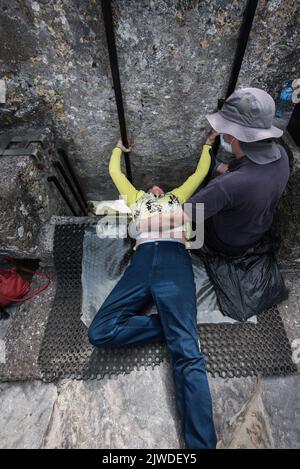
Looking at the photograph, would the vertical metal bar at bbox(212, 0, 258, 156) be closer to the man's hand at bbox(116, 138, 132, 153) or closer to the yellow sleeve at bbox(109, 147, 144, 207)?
the man's hand at bbox(116, 138, 132, 153)

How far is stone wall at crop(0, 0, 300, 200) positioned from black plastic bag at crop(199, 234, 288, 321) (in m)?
1.41

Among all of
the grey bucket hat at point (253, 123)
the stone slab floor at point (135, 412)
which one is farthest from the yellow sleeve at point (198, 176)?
the stone slab floor at point (135, 412)

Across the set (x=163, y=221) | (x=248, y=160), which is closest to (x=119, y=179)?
(x=163, y=221)

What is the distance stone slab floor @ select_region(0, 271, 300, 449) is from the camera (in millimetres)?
2084

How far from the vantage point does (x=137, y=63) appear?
7.97ft

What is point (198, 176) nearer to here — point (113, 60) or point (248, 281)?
point (248, 281)

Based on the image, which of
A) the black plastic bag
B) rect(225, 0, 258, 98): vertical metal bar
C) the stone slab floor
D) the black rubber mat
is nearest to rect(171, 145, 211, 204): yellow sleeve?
rect(225, 0, 258, 98): vertical metal bar

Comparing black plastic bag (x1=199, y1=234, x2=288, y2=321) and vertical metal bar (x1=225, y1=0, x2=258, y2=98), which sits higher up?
vertical metal bar (x1=225, y1=0, x2=258, y2=98)

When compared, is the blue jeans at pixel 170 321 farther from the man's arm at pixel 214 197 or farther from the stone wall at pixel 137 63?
the stone wall at pixel 137 63

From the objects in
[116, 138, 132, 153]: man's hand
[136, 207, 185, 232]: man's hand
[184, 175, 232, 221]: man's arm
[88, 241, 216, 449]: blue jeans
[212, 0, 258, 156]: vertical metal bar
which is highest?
[212, 0, 258, 156]: vertical metal bar

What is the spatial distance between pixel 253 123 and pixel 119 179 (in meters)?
1.48

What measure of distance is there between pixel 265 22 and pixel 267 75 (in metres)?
0.44

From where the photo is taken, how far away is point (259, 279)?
266 centimetres

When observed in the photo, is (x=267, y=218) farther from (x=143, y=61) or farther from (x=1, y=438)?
(x=1, y=438)
